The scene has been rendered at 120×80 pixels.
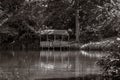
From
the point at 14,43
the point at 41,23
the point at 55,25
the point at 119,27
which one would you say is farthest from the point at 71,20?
the point at 119,27

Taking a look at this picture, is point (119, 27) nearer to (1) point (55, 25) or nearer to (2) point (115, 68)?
(2) point (115, 68)

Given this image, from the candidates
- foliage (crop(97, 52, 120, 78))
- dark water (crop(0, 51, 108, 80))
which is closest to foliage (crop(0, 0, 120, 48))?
dark water (crop(0, 51, 108, 80))

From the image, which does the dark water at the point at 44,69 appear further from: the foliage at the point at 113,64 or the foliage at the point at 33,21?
the foliage at the point at 33,21

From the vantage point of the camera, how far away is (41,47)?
39.0 metres

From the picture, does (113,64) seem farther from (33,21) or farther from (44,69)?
(33,21)

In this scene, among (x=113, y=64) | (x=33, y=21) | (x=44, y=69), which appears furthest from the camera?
(x=33, y=21)

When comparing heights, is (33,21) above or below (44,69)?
above

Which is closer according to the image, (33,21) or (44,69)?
(44,69)

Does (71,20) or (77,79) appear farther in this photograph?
(71,20)

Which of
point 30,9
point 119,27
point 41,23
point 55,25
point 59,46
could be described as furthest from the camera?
point 55,25

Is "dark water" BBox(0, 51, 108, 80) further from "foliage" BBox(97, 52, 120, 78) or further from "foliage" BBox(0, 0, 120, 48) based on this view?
"foliage" BBox(0, 0, 120, 48)

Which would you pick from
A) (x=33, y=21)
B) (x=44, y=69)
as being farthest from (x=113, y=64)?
(x=33, y=21)

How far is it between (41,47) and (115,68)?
2788cm

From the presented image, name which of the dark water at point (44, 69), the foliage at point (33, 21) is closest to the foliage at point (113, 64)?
the dark water at point (44, 69)
